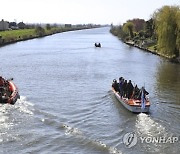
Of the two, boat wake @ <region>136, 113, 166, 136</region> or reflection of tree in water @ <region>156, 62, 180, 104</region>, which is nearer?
boat wake @ <region>136, 113, 166, 136</region>

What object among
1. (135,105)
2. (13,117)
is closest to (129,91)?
(135,105)

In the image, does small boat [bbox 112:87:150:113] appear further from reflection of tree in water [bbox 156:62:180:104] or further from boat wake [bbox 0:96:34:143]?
boat wake [bbox 0:96:34:143]

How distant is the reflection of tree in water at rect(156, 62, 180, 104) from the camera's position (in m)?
30.9

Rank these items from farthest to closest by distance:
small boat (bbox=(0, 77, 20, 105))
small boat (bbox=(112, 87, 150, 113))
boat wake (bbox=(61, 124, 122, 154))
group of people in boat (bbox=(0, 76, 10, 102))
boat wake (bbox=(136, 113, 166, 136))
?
group of people in boat (bbox=(0, 76, 10, 102)) → small boat (bbox=(0, 77, 20, 105)) → small boat (bbox=(112, 87, 150, 113)) → boat wake (bbox=(136, 113, 166, 136)) → boat wake (bbox=(61, 124, 122, 154))

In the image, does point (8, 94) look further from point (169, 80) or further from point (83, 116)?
point (169, 80)

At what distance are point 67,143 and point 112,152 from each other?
8.18 ft

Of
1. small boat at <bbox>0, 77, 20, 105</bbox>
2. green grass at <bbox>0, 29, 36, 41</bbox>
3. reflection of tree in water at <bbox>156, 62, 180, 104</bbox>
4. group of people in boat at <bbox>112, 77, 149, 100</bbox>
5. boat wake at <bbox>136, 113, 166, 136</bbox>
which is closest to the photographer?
boat wake at <bbox>136, 113, 166, 136</bbox>

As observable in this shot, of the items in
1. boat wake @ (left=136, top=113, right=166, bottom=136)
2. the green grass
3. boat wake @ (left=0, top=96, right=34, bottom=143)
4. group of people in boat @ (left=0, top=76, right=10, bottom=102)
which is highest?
the green grass

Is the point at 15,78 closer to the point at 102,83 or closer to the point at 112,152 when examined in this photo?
the point at 102,83

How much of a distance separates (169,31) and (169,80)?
1517cm

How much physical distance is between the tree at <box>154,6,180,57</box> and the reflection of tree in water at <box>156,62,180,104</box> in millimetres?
2704

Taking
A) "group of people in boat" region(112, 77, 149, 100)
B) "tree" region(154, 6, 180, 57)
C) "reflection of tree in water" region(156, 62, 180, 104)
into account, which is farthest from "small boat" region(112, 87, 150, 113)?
"tree" region(154, 6, 180, 57)

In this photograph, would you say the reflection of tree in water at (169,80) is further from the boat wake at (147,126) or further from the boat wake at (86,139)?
the boat wake at (86,139)

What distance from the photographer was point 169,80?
3756 centimetres
